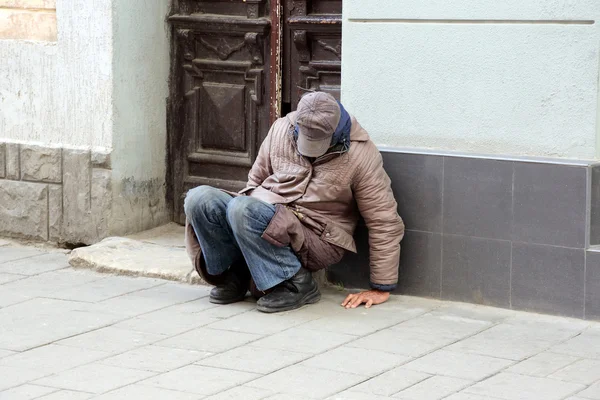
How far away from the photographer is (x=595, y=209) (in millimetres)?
5531

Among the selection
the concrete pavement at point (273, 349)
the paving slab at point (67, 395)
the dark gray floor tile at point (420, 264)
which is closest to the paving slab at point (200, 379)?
the concrete pavement at point (273, 349)

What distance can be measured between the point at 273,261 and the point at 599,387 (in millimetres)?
1840

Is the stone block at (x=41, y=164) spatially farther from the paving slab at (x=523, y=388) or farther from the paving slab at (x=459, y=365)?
the paving slab at (x=523, y=388)

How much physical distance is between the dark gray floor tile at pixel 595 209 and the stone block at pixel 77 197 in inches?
128

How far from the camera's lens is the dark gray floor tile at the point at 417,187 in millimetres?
5910

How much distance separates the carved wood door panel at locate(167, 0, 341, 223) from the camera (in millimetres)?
6887

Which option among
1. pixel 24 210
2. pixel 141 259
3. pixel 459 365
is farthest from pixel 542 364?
pixel 24 210

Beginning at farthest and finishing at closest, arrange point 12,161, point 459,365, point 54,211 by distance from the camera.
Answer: point 12,161
point 54,211
point 459,365

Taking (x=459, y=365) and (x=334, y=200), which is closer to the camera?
(x=459, y=365)

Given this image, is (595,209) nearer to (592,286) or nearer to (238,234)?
(592,286)

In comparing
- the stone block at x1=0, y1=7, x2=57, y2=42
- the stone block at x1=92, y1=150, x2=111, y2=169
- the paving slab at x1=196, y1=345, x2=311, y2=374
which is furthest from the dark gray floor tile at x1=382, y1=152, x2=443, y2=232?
the stone block at x1=0, y1=7, x2=57, y2=42

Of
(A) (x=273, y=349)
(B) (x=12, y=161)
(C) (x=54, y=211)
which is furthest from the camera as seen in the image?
(B) (x=12, y=161)

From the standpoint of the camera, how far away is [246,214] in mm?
5637

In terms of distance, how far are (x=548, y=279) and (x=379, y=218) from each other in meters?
0.90
